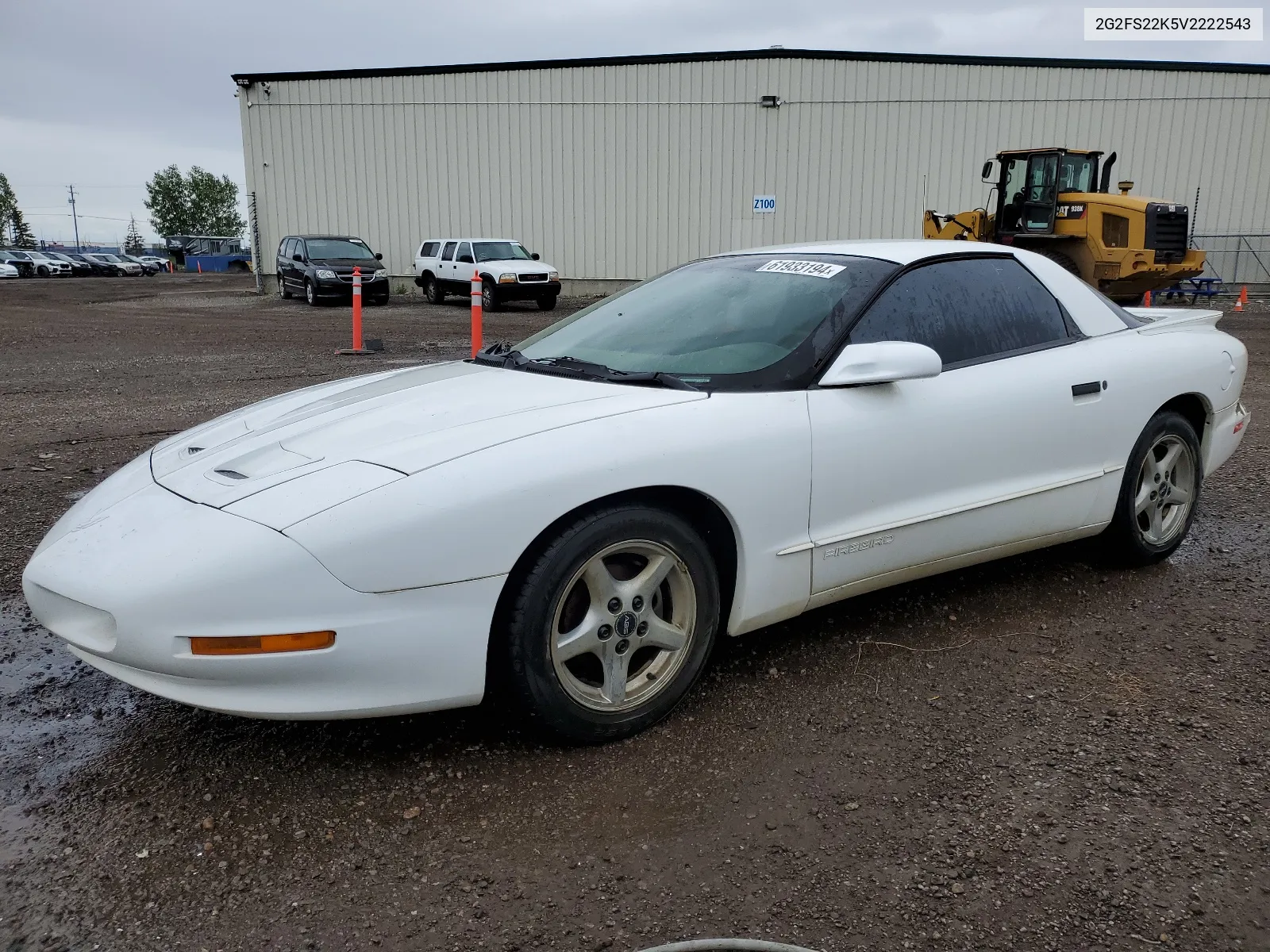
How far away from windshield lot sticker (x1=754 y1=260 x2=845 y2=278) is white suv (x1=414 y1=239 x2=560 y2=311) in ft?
52.1

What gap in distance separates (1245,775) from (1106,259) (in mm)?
16454

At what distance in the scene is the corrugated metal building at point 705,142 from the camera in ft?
83.9

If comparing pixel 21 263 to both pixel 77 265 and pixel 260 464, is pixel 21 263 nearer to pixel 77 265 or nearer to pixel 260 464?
pixel 77 265

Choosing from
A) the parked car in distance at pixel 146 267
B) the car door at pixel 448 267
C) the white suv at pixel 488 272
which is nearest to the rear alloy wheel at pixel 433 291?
the white suv at pixel 488 272

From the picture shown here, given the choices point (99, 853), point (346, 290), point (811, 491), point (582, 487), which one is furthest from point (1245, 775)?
point (346, 290)

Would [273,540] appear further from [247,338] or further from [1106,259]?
[1106,259]

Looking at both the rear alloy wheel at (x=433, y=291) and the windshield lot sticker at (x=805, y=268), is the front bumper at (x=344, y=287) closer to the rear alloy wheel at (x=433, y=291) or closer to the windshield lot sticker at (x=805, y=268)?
the rear alloy wheel at (x=433, y=291)

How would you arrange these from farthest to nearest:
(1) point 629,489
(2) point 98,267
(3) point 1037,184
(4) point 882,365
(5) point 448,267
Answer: (2) point 98,267, (5) point 448,267, (3) point 1037,184, (4) point 882,365, (1) point 629,489

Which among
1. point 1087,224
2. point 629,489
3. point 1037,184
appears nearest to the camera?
point 629,489

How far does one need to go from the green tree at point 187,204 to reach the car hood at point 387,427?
11490 cm

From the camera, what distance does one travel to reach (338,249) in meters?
23.2

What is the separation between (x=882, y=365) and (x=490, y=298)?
1871 centimetres

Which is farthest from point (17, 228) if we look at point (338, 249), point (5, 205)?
point (338, 249)

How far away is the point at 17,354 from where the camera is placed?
40.8 ft
